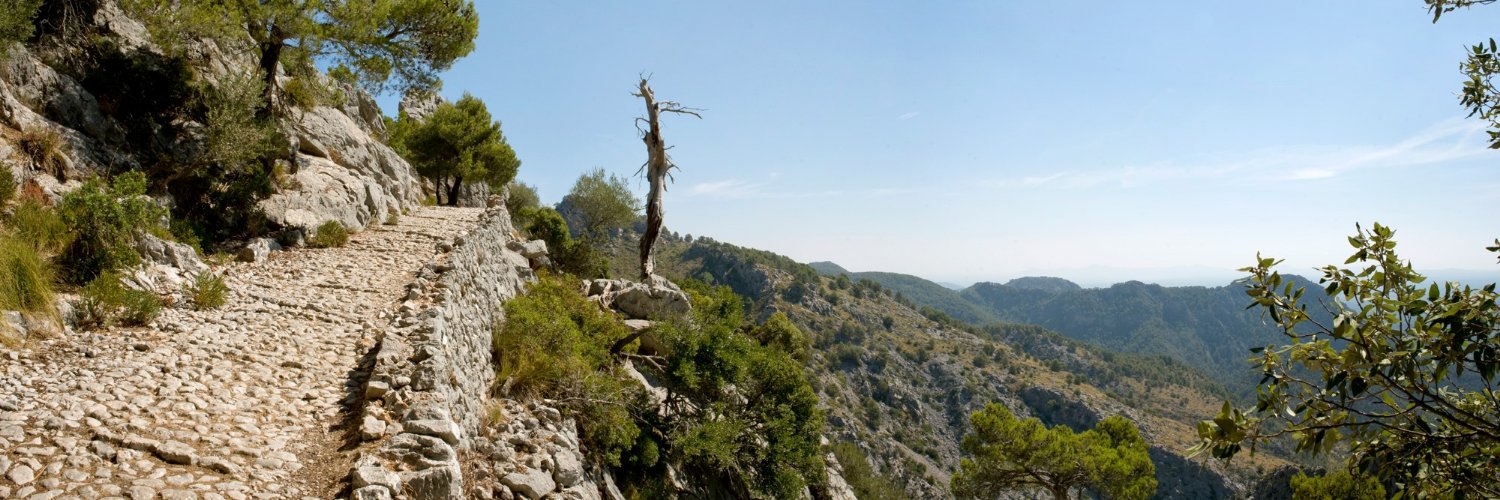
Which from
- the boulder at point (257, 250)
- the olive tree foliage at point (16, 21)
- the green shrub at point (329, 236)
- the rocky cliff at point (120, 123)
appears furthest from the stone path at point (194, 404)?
Result: the olive tree foliage at point (16, 21)

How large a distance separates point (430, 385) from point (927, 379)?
109 metres

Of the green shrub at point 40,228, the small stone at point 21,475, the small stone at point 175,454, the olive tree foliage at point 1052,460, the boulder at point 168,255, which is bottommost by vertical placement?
the olive tree foliage at point 1052,460

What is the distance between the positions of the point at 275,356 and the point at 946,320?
150171 millimetres

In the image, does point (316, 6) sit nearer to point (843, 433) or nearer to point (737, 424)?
point (737, 424)

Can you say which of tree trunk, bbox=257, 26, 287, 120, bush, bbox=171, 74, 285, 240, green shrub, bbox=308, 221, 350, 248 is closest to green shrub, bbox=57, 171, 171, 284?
bush, bbox=171, 74, 285, 240

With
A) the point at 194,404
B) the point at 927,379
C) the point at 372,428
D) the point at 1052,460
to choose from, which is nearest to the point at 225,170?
the point at 194,404

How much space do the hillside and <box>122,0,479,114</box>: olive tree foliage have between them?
58.3 m

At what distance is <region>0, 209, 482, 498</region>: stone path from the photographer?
4328 mm

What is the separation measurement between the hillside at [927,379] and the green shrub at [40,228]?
213ft

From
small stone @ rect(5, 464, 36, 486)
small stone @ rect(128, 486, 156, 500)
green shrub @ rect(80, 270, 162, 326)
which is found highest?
green shrub @ rect(80, 270, 162, 326)

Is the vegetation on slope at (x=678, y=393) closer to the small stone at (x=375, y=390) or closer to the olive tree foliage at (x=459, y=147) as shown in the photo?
the small stone at (x=375, y=390)

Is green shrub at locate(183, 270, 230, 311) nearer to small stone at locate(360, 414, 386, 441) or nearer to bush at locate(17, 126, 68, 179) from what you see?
bush at locate(17, 126, 68, 179)

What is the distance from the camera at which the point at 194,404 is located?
18.3 feet

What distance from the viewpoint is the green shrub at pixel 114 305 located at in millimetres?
6848
